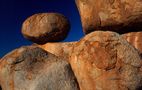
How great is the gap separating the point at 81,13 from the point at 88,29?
640 mm

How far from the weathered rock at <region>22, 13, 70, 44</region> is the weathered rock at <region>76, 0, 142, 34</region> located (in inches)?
68.6

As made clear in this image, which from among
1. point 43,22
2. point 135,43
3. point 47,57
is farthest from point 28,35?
point 135,43

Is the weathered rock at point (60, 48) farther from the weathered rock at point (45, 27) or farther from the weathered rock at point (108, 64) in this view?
the weathered rock at point (108, 64)

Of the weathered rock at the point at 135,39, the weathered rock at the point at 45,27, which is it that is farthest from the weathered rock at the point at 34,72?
the weathered rock at the point at 45,27

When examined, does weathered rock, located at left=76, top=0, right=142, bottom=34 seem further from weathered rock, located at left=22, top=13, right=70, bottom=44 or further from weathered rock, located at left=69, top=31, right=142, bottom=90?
weathered rock, located at left=69, top=31, right=142, bottom=90

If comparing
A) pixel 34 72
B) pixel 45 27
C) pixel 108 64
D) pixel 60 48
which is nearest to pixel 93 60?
pixel 108 64

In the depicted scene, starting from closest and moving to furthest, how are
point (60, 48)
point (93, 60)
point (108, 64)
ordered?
point (108, 64) → point (93, 60) → point (60, 48)

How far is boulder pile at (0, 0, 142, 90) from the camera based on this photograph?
908cm

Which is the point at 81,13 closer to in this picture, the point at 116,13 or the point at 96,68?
the point at 116,13

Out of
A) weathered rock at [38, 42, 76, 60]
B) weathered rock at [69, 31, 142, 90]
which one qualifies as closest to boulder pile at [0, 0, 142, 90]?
weathered rock at [69, 31, 142, 90]

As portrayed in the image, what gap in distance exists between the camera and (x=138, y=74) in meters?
9.06

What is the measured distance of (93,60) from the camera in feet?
30.4

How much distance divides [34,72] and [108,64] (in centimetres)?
217

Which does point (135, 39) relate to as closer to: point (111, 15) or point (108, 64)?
point (111, 15)
